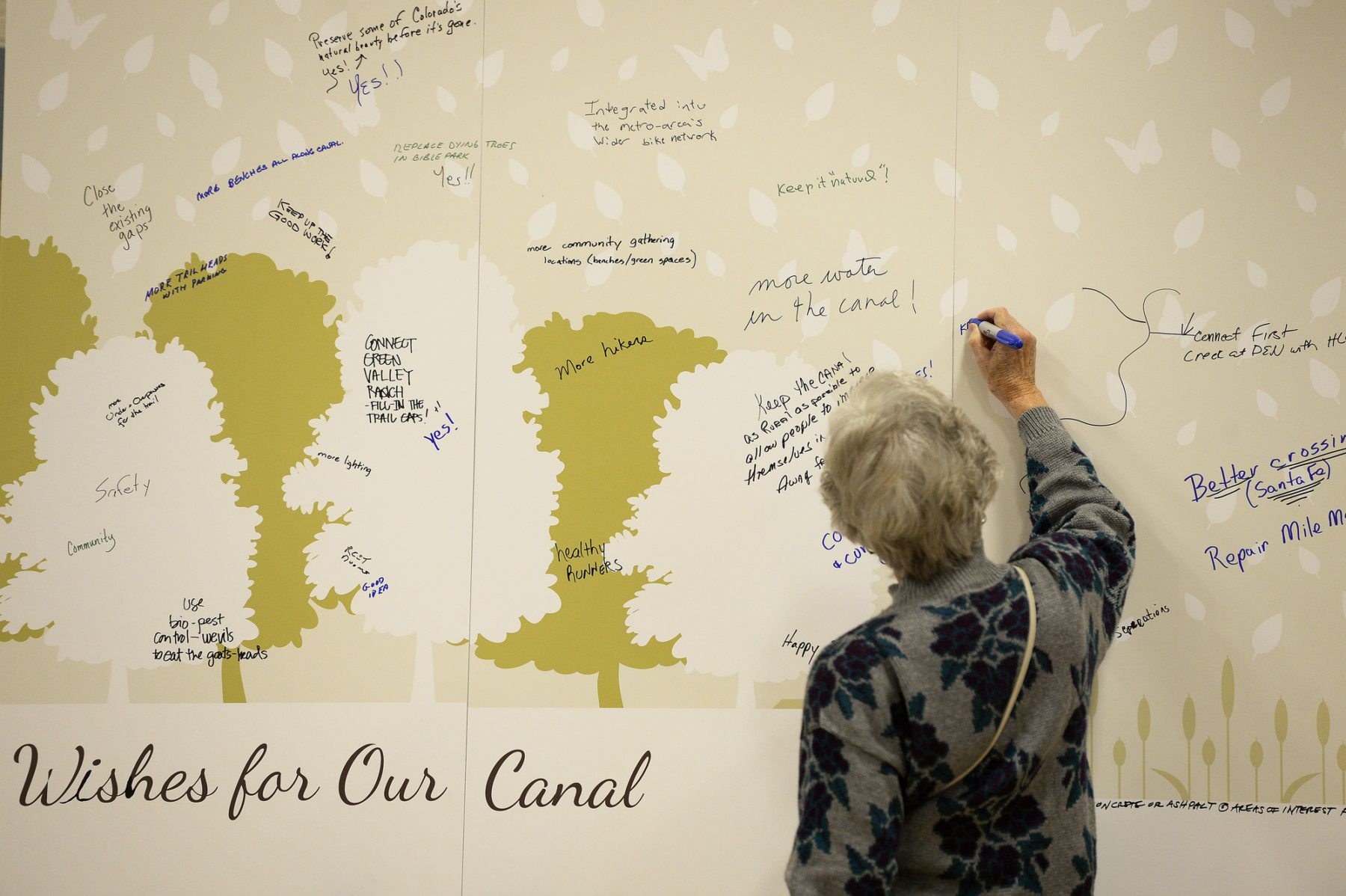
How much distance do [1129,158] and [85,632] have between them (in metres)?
2.28

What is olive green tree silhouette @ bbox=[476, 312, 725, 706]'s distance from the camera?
155cm

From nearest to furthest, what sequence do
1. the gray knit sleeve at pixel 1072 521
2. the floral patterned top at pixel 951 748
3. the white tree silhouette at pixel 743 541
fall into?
the floral patterned top at pixel 951 748 → the gray knit sleeve at pixel 1072 521 → the white tree silhouette at pixel 743 541

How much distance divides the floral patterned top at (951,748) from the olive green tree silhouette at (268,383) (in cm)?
103

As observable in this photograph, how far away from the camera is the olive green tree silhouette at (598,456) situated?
60.9 inches

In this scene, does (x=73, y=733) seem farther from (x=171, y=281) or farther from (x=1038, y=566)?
(x=1038, y=566)

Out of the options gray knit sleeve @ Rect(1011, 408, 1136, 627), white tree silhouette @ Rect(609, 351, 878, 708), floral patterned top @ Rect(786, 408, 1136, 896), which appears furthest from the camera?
white tree silhouette @ Rect(609, 351, 878, 708)

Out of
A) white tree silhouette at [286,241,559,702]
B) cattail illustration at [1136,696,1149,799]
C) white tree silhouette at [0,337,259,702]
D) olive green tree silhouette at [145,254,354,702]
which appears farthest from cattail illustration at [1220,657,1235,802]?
white tree silhouette at [0,337,259,702]

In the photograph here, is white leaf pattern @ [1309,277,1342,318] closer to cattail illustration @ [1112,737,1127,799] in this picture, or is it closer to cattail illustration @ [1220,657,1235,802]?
cattail illustration @ [1220,657,1235,802]

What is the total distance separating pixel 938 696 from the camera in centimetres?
100

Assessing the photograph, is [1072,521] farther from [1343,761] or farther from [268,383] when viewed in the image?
[268,383]

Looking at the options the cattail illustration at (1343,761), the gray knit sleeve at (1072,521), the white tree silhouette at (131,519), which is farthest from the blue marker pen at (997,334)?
the white tree silhouette at (131,519)

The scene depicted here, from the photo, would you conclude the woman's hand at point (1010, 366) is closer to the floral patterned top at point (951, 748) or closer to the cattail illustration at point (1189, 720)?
the floral patterned top at point (951, 748)

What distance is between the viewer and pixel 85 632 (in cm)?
158

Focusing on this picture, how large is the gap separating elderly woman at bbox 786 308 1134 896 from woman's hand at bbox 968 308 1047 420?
0.40 m
